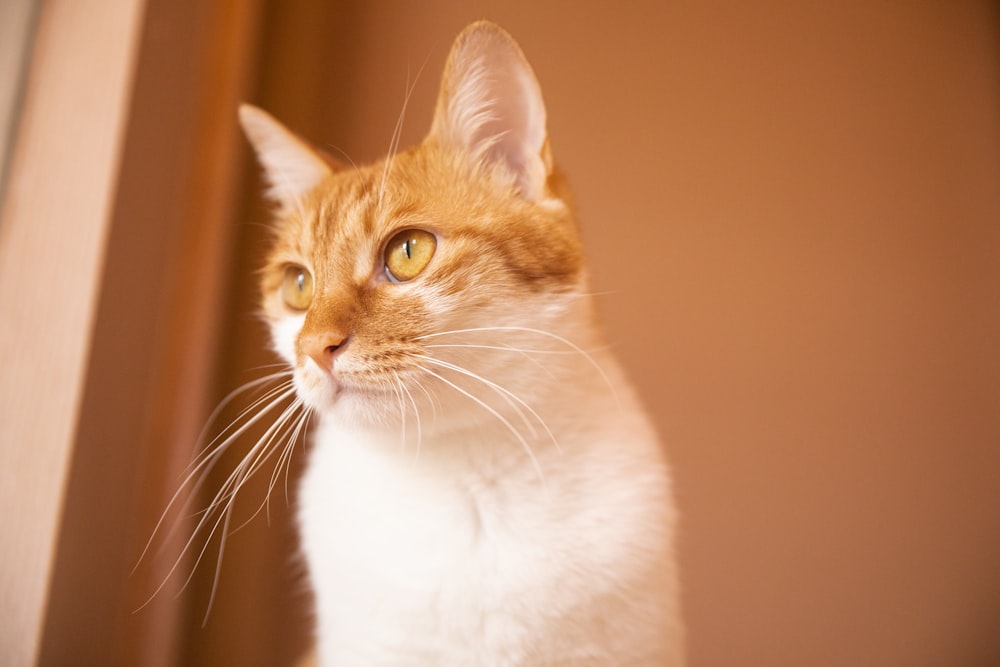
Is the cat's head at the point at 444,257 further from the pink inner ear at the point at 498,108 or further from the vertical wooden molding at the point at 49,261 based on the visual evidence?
the vertical wooden molding at the point at 49,261

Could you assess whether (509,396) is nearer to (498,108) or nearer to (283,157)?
(498,108)

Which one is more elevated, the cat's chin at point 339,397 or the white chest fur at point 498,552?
the cat's chin at point 339,397

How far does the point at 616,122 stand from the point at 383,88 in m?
0.36

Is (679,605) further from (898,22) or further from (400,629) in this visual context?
(898,22)

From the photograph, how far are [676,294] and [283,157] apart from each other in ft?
2.06

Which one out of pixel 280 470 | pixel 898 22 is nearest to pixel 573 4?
pixel 898 22

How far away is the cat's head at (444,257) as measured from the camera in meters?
0.67

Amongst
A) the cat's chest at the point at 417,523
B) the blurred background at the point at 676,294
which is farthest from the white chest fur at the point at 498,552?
the blurred background at the point at 676,294

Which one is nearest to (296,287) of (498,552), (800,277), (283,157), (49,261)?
(283,157)

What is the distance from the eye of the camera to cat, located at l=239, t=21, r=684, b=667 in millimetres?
675

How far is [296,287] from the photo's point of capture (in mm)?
868

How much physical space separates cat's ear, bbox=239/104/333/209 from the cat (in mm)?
108

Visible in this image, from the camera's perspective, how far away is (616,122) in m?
0.88

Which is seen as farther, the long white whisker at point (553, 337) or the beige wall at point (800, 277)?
the beige wall at point (800, 277)
